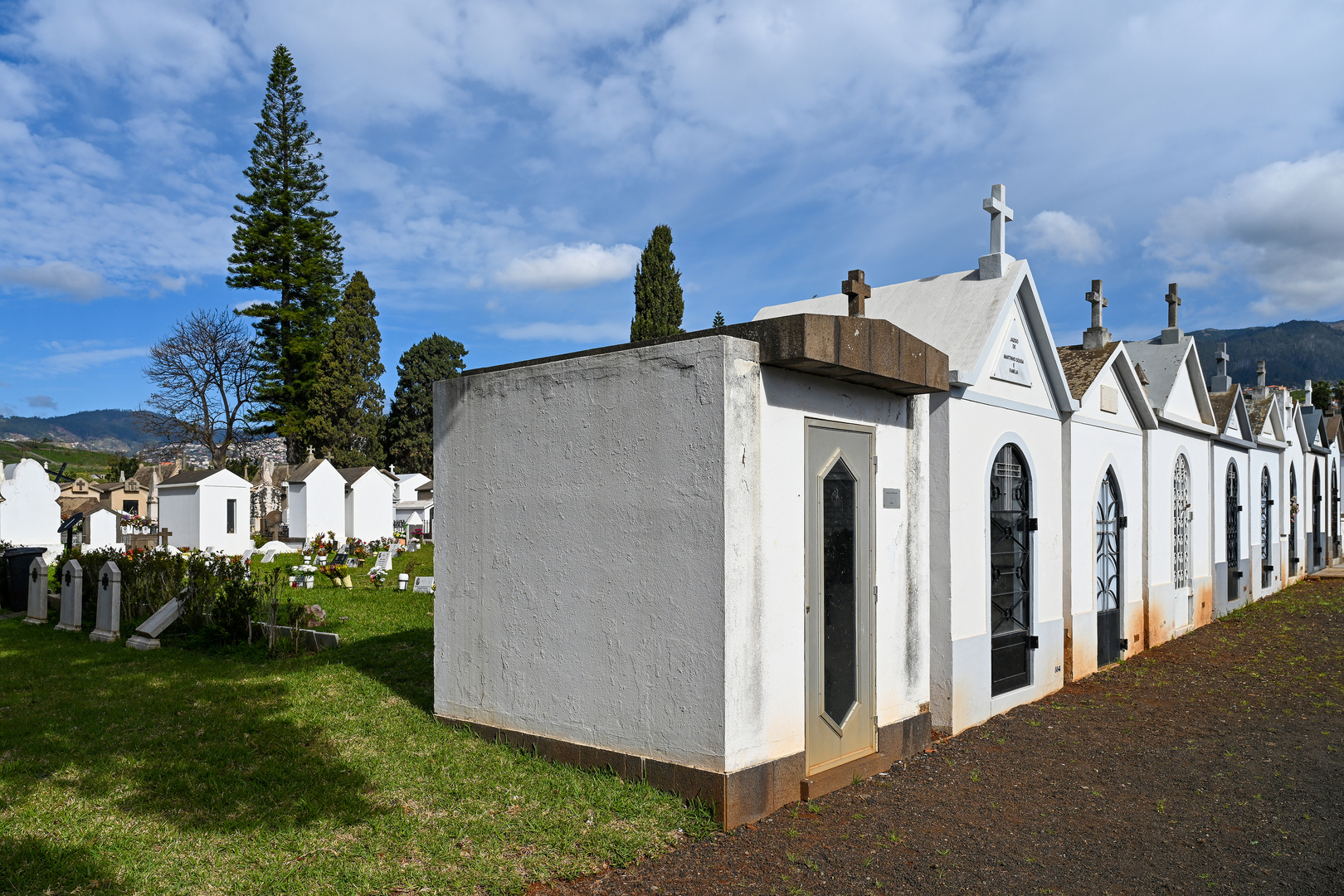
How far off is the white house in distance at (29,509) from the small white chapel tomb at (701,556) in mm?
15212

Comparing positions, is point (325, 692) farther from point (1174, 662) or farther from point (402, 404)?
point (402, 404)

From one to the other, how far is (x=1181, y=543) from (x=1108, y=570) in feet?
11.9

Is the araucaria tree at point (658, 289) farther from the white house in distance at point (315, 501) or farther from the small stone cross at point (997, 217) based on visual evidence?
the small stone cross at point (997, 217)

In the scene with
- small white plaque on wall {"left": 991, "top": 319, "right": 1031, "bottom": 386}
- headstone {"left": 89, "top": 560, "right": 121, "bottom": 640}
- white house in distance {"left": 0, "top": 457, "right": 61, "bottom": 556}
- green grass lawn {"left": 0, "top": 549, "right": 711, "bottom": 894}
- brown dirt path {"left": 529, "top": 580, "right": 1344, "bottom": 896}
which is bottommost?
brown dirt path {"left": 529, "top": 580, "right": 1344, "bottom": 896}

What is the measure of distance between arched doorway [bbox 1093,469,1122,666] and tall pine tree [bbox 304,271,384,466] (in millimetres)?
38209

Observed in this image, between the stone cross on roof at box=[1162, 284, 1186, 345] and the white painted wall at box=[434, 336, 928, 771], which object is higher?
the stone cross on roof at box=[1162, 284, 1186, 345]

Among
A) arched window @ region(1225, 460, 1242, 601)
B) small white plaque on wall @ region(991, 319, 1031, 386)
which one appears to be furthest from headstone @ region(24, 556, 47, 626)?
arched window @ region(1225, 460, 1242, 601)

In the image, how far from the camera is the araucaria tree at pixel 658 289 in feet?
139

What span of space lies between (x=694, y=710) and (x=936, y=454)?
11.9ft

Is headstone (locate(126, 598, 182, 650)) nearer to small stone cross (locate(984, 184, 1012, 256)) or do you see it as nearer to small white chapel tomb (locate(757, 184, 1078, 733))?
small white chapel tomb (locate(757, 184, 1078, 733))

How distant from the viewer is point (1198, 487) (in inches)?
567

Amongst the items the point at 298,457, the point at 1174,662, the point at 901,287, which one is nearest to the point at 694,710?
the point at 901,287

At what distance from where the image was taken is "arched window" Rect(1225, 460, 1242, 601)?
52.6 feet

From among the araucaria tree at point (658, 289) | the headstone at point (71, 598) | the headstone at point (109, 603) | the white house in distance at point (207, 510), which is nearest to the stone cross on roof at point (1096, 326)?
the headstone at point (109, 603)
